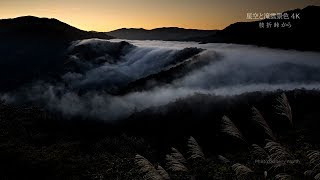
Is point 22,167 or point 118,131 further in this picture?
point 118,131

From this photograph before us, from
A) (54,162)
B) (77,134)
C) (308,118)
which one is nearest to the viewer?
(308,118)

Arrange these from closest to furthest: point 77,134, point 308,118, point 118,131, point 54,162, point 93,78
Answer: point 308,118, point 54,162, point 118,131, point 77,134, point 93,78

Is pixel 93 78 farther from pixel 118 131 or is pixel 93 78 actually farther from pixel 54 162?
pixel 54 162

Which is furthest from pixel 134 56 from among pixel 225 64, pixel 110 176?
pixel 110 176

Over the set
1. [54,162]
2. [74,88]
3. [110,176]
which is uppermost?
[110,176]

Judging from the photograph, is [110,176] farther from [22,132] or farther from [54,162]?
[22,132]

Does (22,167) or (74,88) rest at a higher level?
(22,167)
